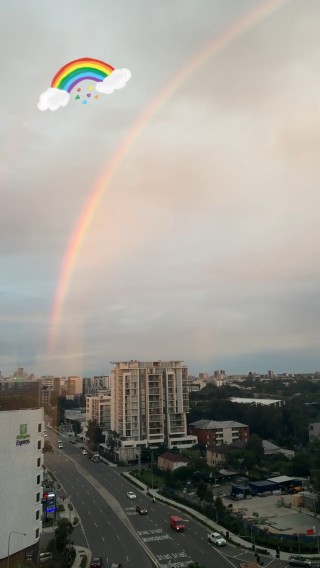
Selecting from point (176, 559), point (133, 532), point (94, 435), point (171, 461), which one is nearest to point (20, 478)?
point (176, 559)

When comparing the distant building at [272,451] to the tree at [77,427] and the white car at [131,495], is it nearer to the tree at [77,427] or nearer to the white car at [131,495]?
the white car at [131,495]

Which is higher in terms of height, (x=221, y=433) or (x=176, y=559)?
(x=221, y=433)

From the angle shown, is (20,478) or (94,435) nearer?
(20,478)

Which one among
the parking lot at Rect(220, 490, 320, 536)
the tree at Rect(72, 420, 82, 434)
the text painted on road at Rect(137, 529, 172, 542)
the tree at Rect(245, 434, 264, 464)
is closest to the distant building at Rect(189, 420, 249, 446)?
the tree at Rect(245, 434, 264, 464)

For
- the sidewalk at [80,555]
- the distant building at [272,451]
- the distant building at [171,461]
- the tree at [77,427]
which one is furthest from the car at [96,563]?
the tree at [77,427]

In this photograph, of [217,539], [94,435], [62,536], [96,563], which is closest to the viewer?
[96,563]

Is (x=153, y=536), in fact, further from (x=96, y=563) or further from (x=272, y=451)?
(x=272, y=451)
